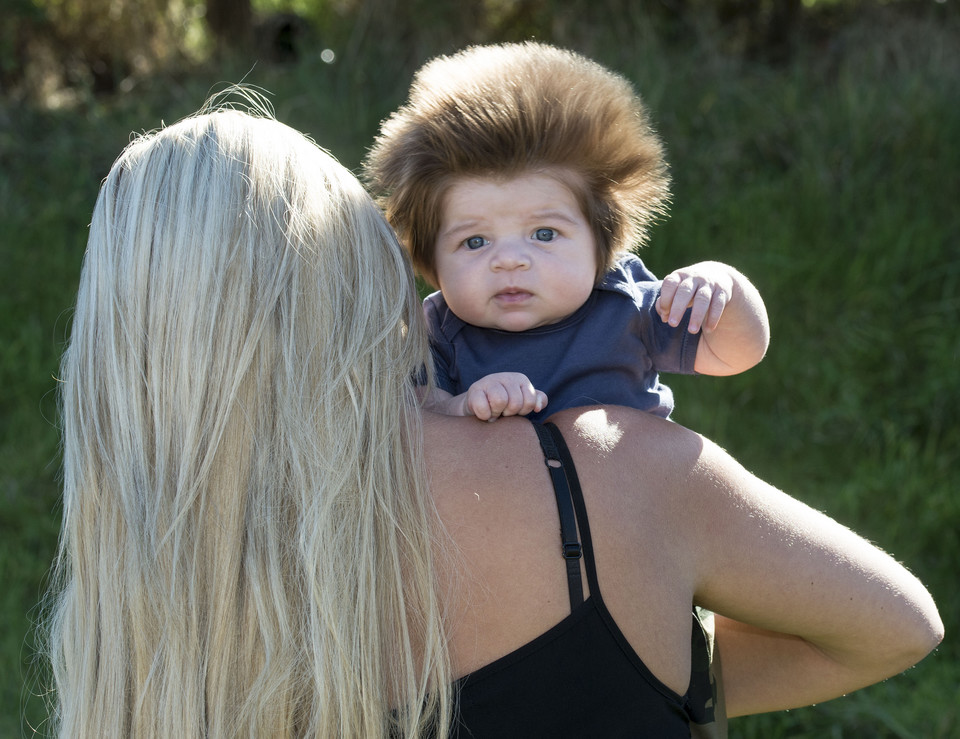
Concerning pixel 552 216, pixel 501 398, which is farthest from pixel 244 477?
pixel 552 216

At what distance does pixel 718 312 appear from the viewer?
63.5 inches

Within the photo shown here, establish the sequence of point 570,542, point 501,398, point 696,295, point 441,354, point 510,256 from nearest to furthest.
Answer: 1. point 570,542
2. point 501,398
3. point 696,295
4. point 510,256
5. point 441,354

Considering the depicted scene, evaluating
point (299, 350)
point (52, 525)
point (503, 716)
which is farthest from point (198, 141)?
point (52, 525)

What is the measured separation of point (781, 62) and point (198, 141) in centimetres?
566

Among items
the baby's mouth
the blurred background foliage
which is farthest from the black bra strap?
A: the blurred background foliage

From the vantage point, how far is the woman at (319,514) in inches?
52.8

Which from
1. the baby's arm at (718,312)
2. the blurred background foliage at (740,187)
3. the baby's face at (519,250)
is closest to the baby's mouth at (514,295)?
the baby's face at (519,250)

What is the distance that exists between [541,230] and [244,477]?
704 mm

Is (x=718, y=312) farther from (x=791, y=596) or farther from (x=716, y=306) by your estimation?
(x=791, y=596)

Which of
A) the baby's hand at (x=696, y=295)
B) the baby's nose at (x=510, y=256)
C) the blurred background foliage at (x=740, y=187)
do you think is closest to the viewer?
the baby's hand at (x=696, y=295)

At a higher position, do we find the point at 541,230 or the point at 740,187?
the point at 541,230

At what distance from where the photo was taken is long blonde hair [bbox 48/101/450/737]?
53.2 inches

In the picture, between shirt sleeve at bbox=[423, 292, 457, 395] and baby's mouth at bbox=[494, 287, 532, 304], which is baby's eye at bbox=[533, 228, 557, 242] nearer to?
baby's mouth at bbox=[494, 287, 532, 304]

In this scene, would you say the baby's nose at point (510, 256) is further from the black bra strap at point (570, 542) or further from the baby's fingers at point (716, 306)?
the black bra strap at point (570, 542)
